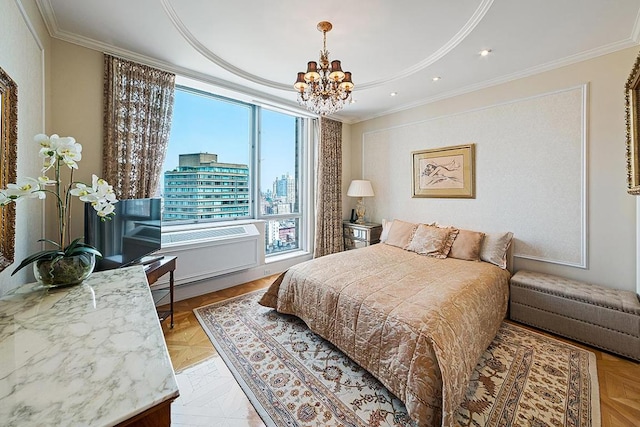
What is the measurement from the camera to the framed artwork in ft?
11.2

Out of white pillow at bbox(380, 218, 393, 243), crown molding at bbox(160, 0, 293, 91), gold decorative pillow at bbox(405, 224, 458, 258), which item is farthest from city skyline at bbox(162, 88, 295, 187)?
gold decorative pillow at bbox(405, 224, 458, 258)

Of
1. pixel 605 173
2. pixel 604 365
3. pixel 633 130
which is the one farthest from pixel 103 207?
pixel 605 173

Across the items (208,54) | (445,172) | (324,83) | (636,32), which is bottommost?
(445,172)

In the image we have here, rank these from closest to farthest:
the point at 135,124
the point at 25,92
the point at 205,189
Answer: the point at 25,92
the point at 135,124
the point at 205,189

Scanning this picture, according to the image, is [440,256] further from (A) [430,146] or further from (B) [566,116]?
(B) [566,116]

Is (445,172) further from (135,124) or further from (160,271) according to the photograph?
(135,124)

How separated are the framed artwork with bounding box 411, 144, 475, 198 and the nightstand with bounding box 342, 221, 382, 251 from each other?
2.88 feet

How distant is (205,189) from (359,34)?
2707 millimetres

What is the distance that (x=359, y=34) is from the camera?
7.63ft

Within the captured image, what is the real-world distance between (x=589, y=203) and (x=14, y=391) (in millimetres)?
4054

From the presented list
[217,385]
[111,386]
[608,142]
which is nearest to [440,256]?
[608,142]

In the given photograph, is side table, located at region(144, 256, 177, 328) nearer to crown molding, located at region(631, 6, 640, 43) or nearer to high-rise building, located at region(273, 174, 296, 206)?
high-rise building, located at region(273, 174, 296, 206)

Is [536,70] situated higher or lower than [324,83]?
higher

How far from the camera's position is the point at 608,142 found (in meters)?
2.45
